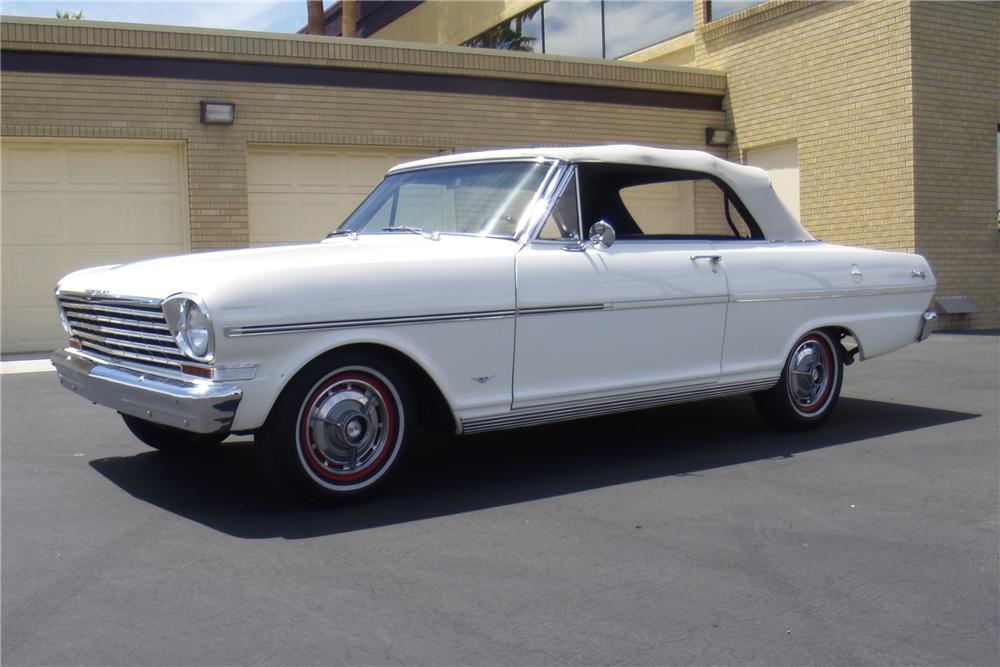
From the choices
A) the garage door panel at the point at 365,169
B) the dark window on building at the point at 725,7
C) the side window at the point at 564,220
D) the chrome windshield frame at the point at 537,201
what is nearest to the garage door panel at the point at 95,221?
the garage door panel at the point at 365,169

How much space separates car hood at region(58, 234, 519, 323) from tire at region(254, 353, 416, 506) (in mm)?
282

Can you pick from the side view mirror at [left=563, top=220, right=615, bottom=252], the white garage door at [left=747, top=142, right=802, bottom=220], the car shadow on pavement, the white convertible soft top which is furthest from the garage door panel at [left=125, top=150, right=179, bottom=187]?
the side view mirror at [left=563, top=220, right=615, bottom=252]

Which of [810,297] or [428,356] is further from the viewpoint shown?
[810,297]

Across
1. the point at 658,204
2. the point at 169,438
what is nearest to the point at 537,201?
the point at 658,204

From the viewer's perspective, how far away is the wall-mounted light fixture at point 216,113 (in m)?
12.3

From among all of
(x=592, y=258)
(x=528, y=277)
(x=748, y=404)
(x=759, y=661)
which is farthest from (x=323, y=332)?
(x=748, y=404)

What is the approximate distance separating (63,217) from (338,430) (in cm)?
862

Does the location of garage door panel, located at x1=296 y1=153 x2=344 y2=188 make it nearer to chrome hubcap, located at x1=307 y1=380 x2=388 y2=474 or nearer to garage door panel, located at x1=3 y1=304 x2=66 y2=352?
garage door panel, located at x1=3 y1=304 x2=66 y2=352

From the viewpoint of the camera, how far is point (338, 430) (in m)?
4.66

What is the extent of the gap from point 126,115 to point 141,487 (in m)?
7.90

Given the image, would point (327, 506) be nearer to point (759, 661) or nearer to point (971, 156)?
point (759, 661)

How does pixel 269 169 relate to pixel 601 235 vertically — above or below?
above

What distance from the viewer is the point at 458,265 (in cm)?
498

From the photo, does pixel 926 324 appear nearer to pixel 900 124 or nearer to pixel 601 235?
pixel 601 235
